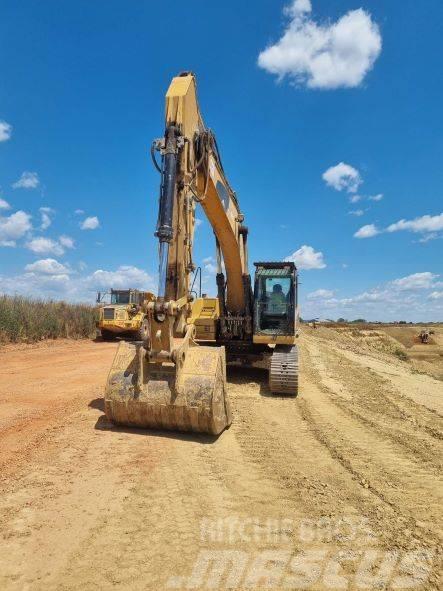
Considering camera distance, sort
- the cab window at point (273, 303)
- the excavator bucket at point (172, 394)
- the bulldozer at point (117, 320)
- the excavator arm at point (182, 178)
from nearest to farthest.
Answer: the excavator bucket at point (172, 394)
the excavator arm at point (182, 178)
the cab window at point (273, 303)
the bulldozer at point (117, 320)

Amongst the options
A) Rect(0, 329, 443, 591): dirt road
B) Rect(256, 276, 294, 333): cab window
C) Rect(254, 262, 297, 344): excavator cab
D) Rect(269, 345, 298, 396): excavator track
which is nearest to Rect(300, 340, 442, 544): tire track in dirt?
Rect(0, 329, 443, 591): dirt road

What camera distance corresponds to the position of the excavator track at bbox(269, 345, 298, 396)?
325 inches

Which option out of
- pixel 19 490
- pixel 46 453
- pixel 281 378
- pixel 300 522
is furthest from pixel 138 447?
pixel 281 378

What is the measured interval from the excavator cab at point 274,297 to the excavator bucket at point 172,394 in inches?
155

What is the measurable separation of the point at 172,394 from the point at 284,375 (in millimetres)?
3619

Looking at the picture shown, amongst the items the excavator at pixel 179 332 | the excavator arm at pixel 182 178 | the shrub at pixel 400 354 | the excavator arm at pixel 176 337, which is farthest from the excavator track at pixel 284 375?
the shrub at pixel 400 354

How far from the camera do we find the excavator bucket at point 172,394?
508 centimetres

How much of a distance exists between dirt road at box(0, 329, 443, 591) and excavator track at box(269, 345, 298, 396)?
3.83 feet

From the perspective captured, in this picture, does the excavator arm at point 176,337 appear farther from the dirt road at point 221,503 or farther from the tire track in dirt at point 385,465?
the tire track in dirt at point 385,465

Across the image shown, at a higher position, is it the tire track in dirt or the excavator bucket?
the excavator bucket

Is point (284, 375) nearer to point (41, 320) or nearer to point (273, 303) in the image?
point (273, 303)

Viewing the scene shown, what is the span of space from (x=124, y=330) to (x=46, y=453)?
51.9ft

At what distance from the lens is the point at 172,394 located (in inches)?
201

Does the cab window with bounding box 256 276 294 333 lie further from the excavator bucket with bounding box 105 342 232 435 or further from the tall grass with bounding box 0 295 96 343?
the tall grass with bounding box 0 295 96 343
